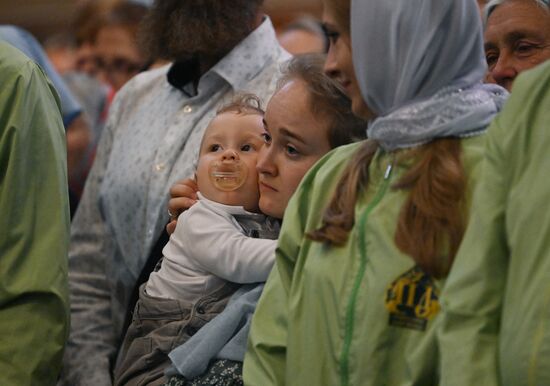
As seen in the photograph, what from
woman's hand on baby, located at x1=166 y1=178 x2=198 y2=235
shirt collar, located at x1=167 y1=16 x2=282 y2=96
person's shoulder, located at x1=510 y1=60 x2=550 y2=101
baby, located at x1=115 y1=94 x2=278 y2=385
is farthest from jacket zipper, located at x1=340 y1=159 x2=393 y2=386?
shirt collar, located at x1=167 y1=16 x2=282 y2=96

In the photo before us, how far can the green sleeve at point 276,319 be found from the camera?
108 inches

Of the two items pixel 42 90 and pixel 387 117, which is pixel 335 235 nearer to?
pixel 387 117

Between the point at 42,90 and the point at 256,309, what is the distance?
895 millimetres

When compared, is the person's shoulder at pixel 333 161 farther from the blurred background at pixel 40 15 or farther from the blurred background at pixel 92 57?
the blurred background at pixel 40 15

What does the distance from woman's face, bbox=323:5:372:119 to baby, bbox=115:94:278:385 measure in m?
0.49

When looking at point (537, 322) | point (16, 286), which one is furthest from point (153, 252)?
point (537, 322)

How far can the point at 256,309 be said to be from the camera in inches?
111

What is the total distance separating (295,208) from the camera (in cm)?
281

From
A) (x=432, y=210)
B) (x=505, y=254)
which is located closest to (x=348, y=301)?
(x=432, y=210)

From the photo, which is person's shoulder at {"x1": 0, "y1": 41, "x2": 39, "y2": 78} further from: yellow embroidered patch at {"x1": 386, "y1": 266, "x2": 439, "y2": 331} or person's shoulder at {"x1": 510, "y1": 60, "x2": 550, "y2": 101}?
person's shoulder at {"x1": 510, "y1": 60, "x2": 550, "y2": 101}

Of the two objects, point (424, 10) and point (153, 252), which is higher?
point (424, 10)

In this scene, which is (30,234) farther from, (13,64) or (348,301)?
(348,301)

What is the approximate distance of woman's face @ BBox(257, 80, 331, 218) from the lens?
3.10 m

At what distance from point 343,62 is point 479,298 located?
26.9 inches
